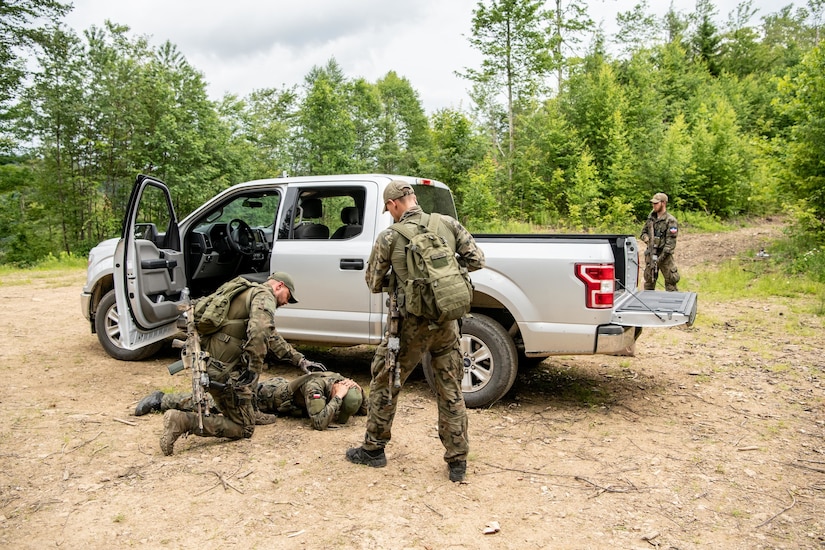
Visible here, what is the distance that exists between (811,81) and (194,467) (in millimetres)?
11937

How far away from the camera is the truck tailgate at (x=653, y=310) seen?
4.24 meters

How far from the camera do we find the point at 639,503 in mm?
3180

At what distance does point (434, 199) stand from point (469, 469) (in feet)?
8.96

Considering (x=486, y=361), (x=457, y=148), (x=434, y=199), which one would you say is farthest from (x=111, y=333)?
(x=457, y=148)

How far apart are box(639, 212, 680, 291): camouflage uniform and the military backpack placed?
6.29 metres

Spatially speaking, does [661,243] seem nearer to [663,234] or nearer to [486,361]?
[663,234]

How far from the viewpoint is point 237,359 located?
3990 mm

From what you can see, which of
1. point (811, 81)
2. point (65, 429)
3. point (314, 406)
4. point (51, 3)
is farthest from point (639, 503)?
point (51, 3)

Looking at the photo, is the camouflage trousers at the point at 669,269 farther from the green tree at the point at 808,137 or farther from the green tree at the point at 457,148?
the green tree at the point at 457,148

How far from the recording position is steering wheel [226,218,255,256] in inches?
245

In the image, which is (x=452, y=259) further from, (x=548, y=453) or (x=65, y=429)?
(x=65, y=429)

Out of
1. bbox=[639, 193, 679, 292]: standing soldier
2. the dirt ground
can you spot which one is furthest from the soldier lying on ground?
bbox=[639, 193, 679, 292]: standing soldier

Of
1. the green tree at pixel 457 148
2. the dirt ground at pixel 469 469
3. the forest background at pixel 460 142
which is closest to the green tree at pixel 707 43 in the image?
the forest background at pixel 460 142

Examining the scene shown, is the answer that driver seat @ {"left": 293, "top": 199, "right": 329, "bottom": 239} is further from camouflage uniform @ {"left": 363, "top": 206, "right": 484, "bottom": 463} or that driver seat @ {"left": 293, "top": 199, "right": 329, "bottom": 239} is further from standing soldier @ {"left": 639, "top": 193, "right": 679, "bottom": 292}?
standing soldier @ {"left": 639, "top": 193, "right": 679, "bottom": 292}
